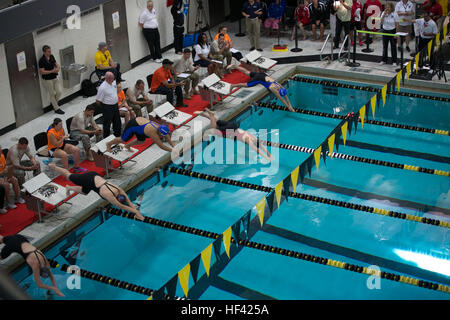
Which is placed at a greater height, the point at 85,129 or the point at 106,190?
the point at 85,129

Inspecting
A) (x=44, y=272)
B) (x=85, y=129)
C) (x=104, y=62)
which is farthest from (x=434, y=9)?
(x=44, y=272)

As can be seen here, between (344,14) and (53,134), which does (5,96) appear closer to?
(53,134)

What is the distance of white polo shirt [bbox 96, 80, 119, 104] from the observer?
9672 mm

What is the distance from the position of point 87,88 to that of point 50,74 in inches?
45.2

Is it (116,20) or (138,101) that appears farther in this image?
(116,20)

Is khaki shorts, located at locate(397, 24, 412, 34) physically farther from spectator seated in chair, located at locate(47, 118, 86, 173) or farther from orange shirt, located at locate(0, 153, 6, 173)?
orange shirt, located at locate(0, 153, 6, 173)

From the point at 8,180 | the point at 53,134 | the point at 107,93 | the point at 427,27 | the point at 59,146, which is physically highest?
the point at 427,27

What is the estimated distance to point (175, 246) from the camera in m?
8.48

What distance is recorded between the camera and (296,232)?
865 cm

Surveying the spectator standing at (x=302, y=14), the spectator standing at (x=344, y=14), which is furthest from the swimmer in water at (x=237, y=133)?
the spectator standing at (x=302, y=14)

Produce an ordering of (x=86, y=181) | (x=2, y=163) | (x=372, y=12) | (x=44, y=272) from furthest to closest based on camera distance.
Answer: (x=372, y=12), (x=2, y=163), (x=86, y=181), (x=44, y=272)

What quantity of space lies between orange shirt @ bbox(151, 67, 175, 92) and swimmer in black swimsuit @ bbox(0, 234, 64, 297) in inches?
200

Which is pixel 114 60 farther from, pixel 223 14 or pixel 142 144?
pixel 223 14

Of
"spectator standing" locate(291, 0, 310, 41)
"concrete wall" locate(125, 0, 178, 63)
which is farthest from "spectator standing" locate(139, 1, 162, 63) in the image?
"spectator standing" locate(291, 0, 310, 41)
